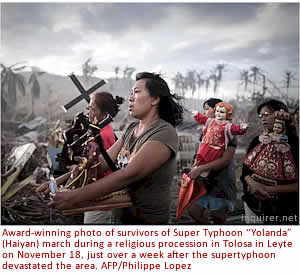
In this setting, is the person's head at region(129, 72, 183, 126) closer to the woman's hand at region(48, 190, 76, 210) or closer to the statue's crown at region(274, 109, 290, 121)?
the woman's hand at region(48, 190, 76, 210)

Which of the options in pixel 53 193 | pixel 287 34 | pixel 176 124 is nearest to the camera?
pixel 53 193

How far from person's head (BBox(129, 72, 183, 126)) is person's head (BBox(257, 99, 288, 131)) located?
71 centimetres

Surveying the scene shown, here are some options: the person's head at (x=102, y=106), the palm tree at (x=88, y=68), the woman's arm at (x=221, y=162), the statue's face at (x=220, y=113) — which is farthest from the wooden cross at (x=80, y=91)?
the woman's arm at (x=221, y=162)

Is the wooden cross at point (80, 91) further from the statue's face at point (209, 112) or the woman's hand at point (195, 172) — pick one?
the woman's hand at point (195, 172)

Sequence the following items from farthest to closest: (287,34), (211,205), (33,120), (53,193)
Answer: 1. (33,120)
2. (287,34)
3. (211,205)
4. (53,193)

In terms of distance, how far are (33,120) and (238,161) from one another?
1756 millimetres

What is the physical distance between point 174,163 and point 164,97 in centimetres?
46

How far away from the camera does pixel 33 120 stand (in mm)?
2764

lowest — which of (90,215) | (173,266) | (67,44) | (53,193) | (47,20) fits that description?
(173,266)

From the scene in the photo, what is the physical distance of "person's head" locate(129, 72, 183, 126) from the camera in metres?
2.19

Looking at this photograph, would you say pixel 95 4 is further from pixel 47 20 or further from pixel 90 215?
pixel 90 215

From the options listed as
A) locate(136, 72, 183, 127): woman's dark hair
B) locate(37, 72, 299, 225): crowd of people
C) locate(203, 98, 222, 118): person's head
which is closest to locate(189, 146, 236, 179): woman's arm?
locate(37, 72, 299, 225): crowd of people

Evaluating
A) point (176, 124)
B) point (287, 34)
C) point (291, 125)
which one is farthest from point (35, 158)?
point (287, 34)

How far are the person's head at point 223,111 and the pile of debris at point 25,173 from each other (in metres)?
1.41
